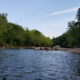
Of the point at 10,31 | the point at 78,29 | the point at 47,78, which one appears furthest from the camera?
the point at 10,31

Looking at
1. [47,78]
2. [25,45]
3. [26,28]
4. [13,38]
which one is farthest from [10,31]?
[47,78]

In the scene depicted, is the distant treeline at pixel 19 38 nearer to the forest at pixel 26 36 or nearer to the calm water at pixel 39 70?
the forest at pixel 26 36

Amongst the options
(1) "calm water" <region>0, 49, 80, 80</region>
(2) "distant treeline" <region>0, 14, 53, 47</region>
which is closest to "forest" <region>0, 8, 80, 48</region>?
(2) "distant treeline" <region>0, 14, 53, 47</region>

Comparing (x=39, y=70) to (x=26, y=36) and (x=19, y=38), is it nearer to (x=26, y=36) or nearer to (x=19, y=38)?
(x=19, y=38)

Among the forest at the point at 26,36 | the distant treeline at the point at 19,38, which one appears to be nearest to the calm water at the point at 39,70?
the forest at the point at 26,36

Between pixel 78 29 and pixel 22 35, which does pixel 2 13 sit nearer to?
pixel 22 35

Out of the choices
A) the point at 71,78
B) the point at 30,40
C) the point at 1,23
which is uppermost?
the point at 1,23

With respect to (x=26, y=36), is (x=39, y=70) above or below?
below

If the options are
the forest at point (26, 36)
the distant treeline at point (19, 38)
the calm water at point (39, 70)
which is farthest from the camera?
the distant treeline at point (19, 38)

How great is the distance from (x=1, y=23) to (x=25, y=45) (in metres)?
37.7

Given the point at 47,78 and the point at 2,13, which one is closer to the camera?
the point at 47,78

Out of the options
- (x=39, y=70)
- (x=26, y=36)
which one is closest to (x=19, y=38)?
(x=26, y=36)

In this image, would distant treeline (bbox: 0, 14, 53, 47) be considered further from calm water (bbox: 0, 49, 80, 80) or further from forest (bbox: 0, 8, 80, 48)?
calm water (bbox: 0, 49, 80, 80)

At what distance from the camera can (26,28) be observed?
6663 inches
